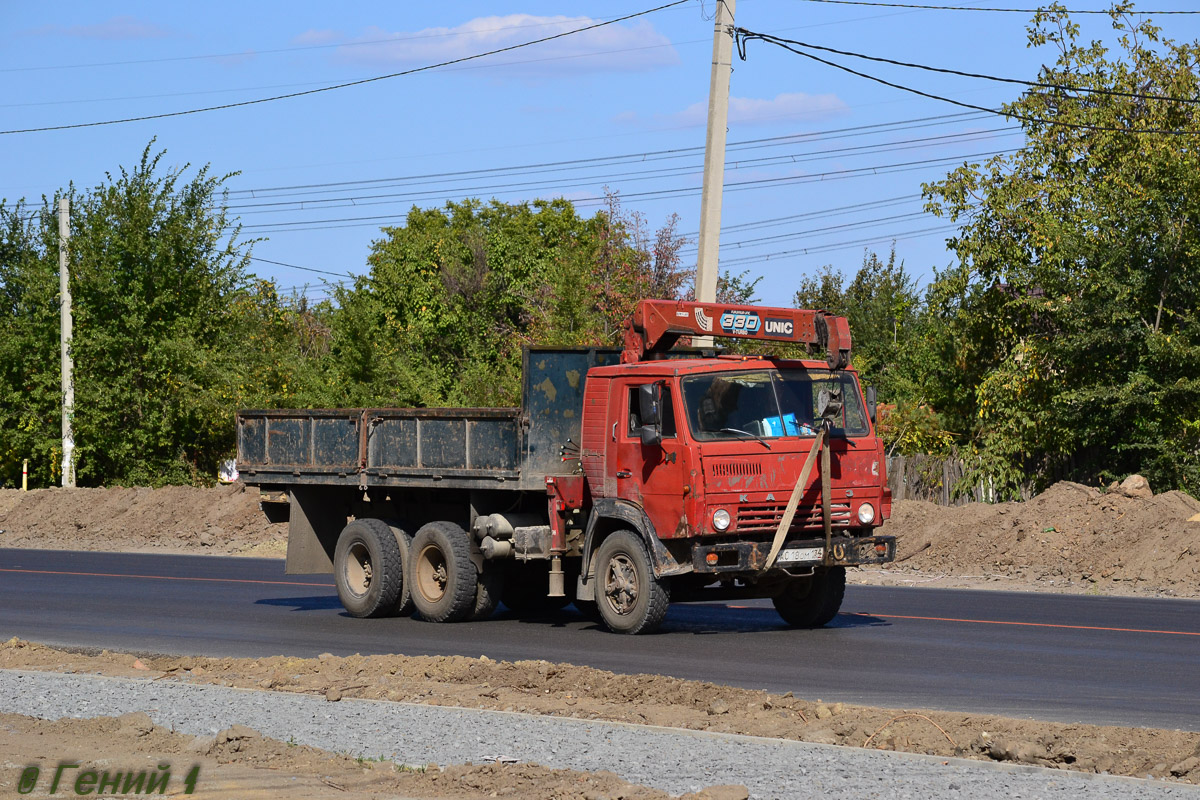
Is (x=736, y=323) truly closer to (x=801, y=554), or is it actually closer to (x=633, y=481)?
(x=633, y=481)

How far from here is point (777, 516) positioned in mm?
14727

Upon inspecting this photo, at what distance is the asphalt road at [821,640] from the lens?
36.6 feet

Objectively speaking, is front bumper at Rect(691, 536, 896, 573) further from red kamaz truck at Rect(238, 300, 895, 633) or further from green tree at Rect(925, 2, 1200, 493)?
green tree at Rect(925, 2, 1200, 493)

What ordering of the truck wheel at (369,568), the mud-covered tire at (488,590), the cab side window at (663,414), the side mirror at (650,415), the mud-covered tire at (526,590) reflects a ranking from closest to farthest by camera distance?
the side mirror at (650,415)
the cab side window at (663,414)
the mud-covered tire at (488,590)
the truck wheel at (369,568)
the mud-covered tire at (526,590)

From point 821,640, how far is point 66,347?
99.5 ft

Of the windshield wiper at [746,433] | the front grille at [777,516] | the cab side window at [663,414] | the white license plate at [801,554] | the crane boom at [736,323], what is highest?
the crane boom at [736,323]

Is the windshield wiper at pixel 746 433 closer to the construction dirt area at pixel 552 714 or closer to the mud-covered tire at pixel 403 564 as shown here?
the construction dirt area at pixel 552 714

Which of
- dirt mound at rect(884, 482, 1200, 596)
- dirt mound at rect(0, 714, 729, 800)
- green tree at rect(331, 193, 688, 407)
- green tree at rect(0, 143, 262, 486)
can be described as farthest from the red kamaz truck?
green tree at rect(0, 143, 262, 486)

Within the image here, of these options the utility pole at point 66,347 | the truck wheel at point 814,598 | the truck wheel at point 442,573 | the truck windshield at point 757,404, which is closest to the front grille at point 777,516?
the truck windshield at point 757,404

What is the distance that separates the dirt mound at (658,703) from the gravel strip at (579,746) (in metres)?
0.48

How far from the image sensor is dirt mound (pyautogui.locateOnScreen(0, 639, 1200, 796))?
8.15 meters

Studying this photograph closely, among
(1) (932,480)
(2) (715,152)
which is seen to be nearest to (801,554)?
(2) (715,152)

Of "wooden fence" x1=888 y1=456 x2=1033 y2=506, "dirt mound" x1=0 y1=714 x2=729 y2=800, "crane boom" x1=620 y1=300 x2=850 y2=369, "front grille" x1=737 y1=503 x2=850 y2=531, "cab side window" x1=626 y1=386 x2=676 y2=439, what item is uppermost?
"crane boom" x1=620 y1=300 x2=850 y2=369

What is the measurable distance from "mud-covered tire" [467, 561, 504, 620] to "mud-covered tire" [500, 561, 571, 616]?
2.37ft
